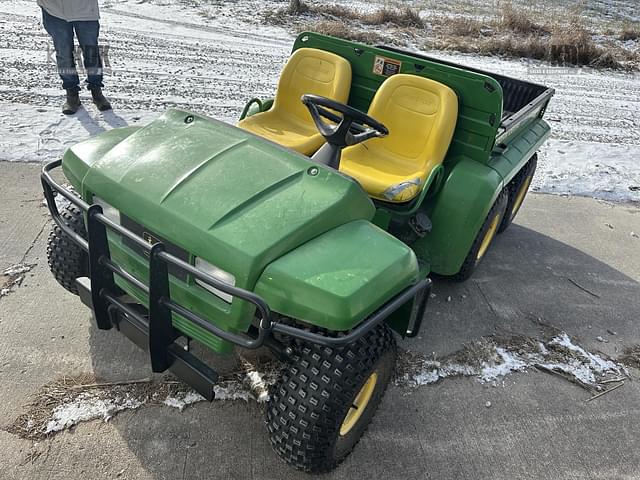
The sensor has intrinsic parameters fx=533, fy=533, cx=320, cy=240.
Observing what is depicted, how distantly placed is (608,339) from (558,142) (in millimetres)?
3234

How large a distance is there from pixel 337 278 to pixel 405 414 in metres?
1.03

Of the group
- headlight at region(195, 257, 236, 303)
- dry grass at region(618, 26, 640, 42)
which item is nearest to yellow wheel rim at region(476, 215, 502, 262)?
headlight at region(195, 257, 236, 303)

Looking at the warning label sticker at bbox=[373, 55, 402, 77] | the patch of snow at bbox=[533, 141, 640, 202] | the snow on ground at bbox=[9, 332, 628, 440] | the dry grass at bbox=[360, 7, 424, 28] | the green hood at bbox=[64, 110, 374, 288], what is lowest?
the snow on ground at bbox=[9, 332, 628, 440]

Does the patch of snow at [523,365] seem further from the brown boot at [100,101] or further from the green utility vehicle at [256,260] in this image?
the brown boot at [100,101]

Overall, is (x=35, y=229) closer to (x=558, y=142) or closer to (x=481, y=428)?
(x=481, y=428)

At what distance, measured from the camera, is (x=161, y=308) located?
1892 millimetres

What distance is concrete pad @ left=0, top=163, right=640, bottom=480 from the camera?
2.11 meters

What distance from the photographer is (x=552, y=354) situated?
9.68 ft

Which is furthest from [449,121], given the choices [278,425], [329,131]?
[278,425]

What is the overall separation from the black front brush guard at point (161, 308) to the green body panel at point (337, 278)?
56mm

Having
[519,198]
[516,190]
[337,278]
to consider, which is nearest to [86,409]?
[337,278]

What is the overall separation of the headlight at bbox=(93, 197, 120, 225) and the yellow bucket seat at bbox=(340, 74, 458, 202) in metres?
1.29

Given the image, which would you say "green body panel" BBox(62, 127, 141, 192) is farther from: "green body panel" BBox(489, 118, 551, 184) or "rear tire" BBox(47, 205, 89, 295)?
"green body panel" BBox(489, 118, 551, 184)

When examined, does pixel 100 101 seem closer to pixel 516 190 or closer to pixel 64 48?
pixel 64 48
